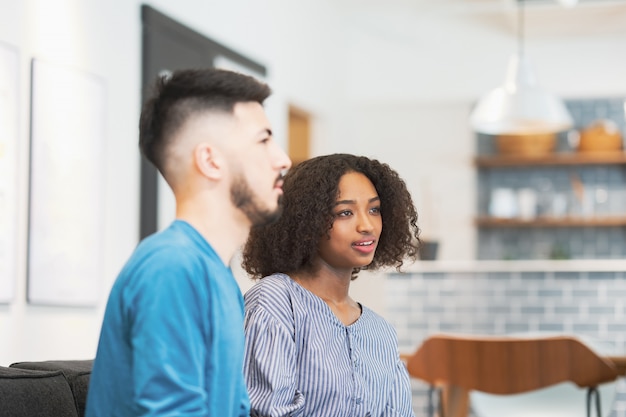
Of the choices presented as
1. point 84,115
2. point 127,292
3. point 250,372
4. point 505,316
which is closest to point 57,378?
point 250,372

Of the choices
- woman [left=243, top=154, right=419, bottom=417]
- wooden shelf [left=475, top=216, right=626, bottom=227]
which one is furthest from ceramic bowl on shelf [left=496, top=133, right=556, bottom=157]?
woman [left=243, top=154, right=419, bottom=417]

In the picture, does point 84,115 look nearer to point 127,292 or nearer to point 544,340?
point 544,340

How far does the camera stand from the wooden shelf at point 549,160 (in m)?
8.05

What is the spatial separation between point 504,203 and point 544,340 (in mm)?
4298

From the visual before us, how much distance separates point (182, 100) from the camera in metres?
1.47

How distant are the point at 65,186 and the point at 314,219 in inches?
70.4

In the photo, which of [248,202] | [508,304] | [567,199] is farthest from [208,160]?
[567,199]

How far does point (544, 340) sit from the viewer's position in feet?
12.8

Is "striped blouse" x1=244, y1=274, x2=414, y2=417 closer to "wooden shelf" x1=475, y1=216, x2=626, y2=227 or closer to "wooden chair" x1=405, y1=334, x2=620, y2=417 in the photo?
"wooden chair" x1=405, y1=334, x2=620, y2=417

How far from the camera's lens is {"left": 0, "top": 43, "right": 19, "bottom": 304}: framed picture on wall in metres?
3.48

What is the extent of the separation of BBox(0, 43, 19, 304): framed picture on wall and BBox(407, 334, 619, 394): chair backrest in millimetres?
Answer: 1515

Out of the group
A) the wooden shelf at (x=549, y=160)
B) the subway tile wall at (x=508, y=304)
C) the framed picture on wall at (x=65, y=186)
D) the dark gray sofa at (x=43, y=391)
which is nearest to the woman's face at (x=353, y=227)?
the dark gray sofa at (x=43, y=391)

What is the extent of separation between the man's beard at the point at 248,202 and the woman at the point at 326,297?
0.69 m

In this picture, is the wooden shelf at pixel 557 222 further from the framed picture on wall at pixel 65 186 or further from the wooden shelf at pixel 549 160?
the framed picture on wall at pixel 65 186
